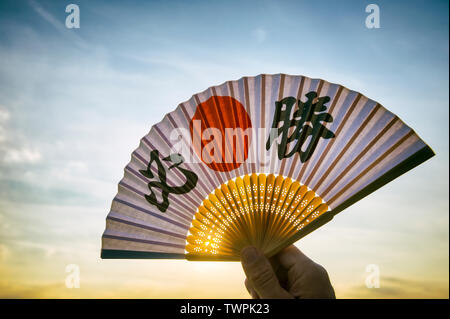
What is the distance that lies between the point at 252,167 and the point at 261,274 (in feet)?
2.78

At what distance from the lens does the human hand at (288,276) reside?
8.14 feet

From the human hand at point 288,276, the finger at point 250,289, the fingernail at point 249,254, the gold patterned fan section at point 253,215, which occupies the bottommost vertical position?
the finger at point 250,289

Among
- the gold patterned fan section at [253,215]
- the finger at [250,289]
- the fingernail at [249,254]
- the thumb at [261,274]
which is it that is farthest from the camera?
the finger at [250,289]

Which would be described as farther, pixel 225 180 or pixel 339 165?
pixel 225 180

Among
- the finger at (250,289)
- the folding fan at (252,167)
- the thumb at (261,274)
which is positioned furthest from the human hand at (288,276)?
the finger at (250,289)

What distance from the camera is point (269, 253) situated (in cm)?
270

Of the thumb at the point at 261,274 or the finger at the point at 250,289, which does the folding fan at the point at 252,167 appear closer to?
the thumb at the point at 261,274

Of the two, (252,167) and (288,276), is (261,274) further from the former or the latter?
(252,167)

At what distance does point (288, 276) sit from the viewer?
2.68 meters

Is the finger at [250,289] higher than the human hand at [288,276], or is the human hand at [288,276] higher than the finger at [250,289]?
the human hand at [288,276]
